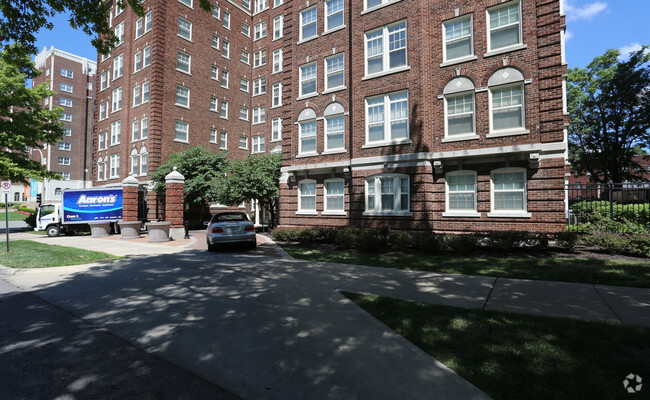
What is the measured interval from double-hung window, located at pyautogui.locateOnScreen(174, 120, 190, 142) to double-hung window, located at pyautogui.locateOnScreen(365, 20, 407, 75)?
19984mm

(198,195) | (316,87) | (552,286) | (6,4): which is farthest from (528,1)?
(198,195)

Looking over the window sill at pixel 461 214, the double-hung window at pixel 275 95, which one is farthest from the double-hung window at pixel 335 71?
the double-hung window at pixel 275 95

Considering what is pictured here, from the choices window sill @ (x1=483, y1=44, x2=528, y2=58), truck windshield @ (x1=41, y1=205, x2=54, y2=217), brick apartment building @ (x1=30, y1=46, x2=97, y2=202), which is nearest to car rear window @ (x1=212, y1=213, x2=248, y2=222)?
window sill @ (x1=483, y1=44, x2=528, y2=58)

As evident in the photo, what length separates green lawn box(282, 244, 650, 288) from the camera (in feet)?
23.2

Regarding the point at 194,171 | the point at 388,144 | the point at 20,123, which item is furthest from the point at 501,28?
the point at 20,123

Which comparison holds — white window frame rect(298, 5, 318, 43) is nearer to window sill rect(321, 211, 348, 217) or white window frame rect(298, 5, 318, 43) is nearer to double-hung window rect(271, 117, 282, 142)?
window sill rect(321, 211, 348, 217)

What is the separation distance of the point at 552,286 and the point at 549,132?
929 cm

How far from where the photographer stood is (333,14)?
742 inches

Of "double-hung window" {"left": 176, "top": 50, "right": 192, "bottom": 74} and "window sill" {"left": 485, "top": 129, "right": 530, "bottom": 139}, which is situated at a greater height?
"double-hung window" {"left": 176, "top": 50, "right": 192, "bottom": 74}

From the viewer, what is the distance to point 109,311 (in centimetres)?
564

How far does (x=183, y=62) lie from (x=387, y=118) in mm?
23218

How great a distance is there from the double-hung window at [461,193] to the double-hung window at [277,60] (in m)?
24.3

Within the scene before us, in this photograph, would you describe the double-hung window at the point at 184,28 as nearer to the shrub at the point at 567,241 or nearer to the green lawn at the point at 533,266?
the green lawn at the point at 533,266
